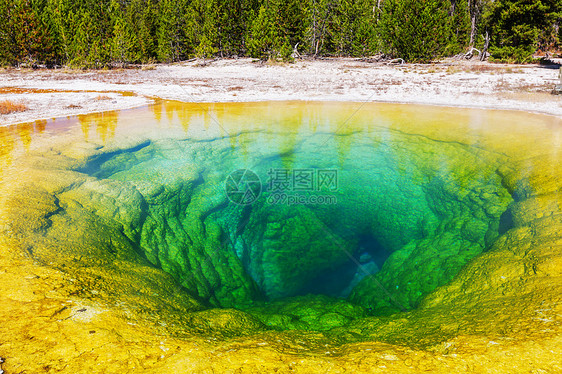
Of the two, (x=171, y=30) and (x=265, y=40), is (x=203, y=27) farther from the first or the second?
(x=265, y=40)

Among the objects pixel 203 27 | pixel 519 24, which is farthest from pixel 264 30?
pixel 519 24

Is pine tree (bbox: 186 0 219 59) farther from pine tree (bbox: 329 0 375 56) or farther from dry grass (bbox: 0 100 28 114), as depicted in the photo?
dry grass (bbox: 0 100 28 114)

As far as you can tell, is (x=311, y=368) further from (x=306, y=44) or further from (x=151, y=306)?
(x=306, y=44)

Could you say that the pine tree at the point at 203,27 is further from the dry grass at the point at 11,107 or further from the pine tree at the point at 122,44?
the dry grass at the point at 11,107

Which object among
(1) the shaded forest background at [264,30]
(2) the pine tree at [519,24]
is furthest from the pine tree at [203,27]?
(2) the pine tree at [519,24]

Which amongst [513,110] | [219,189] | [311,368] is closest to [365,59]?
[513,110]
